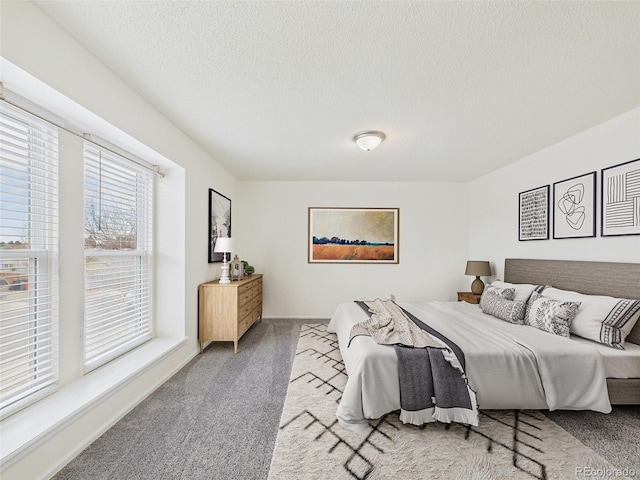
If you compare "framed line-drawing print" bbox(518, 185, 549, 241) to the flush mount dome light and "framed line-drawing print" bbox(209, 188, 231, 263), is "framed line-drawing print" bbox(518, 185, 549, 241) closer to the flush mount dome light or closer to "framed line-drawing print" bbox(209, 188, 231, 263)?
the flush mount dome light

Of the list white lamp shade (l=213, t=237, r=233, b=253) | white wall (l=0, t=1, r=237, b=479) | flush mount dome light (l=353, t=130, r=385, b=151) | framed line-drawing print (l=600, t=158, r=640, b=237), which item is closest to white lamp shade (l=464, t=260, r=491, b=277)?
framed line-drawing print (l=600, t=158, r=640, b=237)

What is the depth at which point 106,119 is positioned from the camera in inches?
75.7

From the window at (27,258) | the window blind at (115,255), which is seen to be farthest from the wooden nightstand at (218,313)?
the window at (27,258)

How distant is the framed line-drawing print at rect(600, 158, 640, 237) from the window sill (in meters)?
4.41

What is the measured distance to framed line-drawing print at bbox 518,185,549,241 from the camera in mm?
3369

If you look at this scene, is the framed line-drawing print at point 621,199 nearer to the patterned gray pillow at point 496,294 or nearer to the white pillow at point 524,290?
the white pillow at point 524,290

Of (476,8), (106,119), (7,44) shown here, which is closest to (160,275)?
(106,119)

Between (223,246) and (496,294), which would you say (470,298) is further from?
(223,246)

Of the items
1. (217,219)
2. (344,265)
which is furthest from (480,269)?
(217,219)

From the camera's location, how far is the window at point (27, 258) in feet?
5.13

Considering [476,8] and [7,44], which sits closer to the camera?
[7,44]

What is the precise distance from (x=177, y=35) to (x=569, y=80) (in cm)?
266

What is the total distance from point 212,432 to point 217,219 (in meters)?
2.75

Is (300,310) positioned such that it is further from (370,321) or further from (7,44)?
(7,44)
